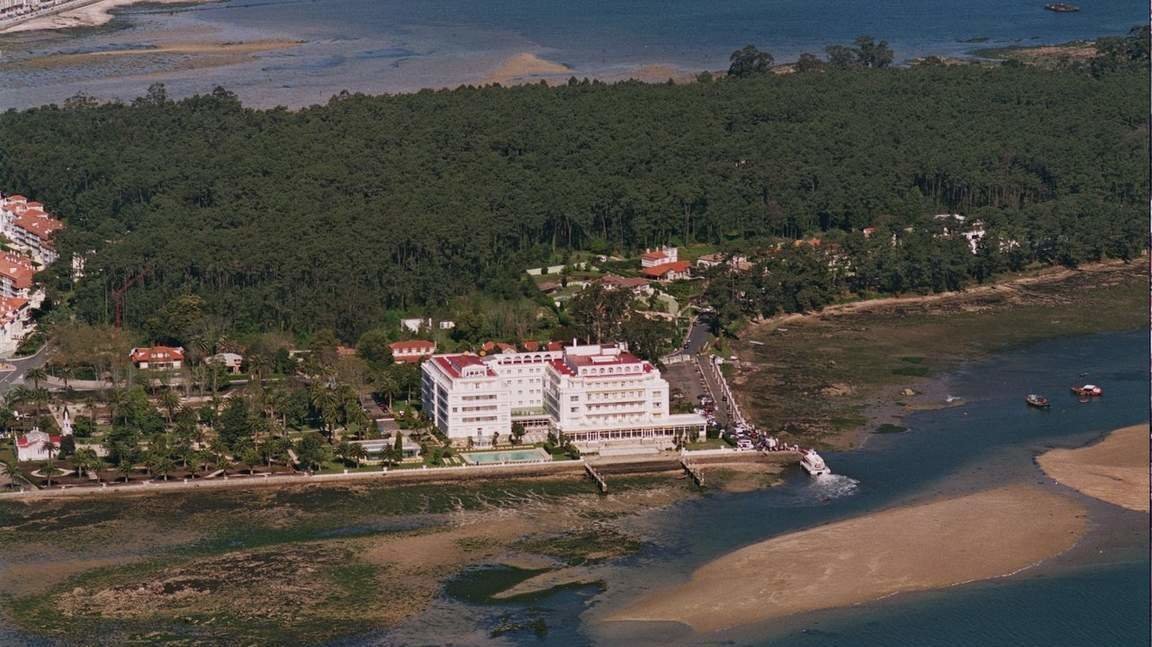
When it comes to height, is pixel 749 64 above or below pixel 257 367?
above

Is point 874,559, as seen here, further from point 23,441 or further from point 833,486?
point 23,441

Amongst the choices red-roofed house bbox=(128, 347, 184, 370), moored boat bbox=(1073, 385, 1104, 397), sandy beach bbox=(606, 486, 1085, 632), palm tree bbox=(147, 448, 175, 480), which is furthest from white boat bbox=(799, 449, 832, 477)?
red-roofed house bbox=(128, 347, 184, 370)

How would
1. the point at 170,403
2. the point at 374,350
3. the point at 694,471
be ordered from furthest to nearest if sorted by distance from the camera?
the point at 374,350
the point at 170,403
the point at 694,471

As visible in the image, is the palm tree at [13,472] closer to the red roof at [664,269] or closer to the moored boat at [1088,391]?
the red roof at [664,269]

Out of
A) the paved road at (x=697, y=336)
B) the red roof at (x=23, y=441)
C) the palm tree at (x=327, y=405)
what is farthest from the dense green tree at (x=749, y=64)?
the red roof at (x=23, y=441)

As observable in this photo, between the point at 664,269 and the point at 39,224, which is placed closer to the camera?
the point at 664,269

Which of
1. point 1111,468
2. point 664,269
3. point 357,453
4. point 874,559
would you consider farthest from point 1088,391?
point 357,453

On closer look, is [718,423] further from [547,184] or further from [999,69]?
[999,69]
